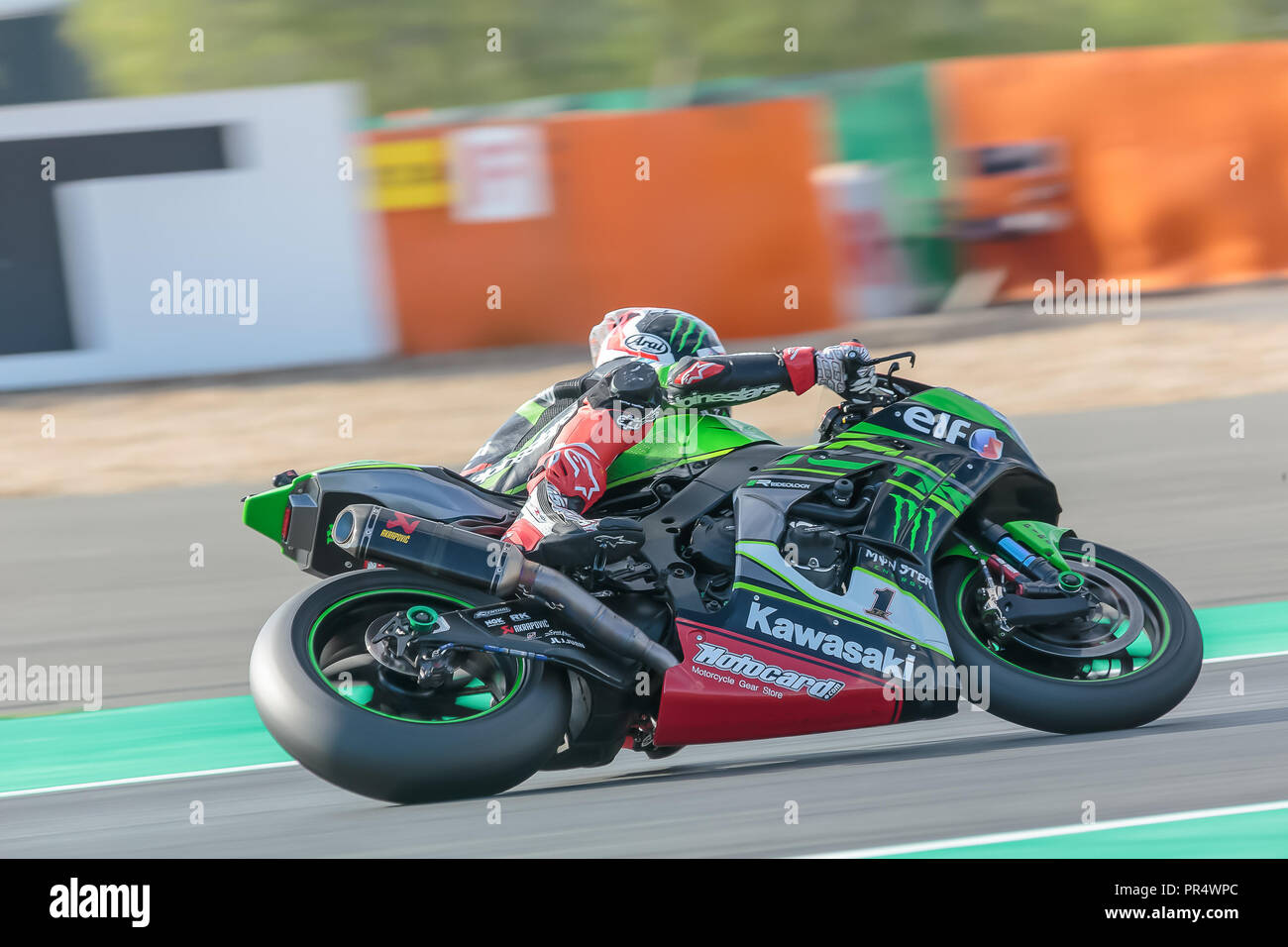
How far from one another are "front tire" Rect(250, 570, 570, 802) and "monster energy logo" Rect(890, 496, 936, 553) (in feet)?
3.72

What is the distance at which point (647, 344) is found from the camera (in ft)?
17.6

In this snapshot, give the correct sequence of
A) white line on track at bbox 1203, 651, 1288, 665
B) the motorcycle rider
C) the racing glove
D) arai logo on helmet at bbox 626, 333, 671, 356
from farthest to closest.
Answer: white line on track at bbox 1203, 651, 1288, 665 < arai logo on helmet at bbox 626, 333, 671, 356 < the racing glove < the motorcycle rider

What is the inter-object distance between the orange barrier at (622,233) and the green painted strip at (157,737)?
8.52 metres

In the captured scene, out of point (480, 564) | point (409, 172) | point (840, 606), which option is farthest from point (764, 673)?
point (409, 172)

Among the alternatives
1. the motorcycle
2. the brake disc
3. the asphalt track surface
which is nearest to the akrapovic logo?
the motorcycle

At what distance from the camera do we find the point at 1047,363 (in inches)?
587

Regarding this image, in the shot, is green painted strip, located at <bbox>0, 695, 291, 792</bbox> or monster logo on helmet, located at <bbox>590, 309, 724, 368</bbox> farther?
green painted strip, located at <bbox>0, 695, 291, 792</bbox>

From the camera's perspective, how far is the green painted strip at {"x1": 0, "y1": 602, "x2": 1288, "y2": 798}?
5.95 metres

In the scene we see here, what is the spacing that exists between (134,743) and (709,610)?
2656mm

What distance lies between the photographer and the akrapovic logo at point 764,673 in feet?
15.6

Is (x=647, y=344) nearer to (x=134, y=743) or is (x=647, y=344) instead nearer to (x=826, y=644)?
(x=826, y=644)

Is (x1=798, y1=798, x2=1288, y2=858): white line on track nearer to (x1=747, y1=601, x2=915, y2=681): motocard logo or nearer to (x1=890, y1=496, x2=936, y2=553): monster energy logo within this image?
(x1=747, y1=601, x2=915, y2=681): motocard logo

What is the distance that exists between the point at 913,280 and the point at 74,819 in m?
12.5

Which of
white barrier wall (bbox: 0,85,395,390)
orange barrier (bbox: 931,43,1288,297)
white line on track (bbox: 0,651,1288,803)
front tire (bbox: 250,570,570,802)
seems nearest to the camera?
front tire (bbox: 250,570,570,802)
